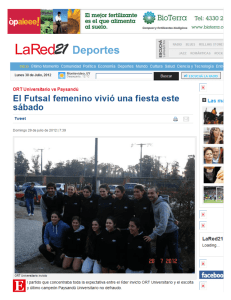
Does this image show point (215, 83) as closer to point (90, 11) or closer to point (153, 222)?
point (90, 11)

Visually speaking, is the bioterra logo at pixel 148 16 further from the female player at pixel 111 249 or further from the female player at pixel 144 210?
the female player at pixel 111 249

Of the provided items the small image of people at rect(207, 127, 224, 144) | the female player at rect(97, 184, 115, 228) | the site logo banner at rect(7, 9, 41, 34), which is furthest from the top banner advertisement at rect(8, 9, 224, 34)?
the female player at rect(97, 184, 115, 228)

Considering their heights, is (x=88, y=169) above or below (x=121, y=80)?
below

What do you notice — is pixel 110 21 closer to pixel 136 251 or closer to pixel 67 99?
pixel 67 99

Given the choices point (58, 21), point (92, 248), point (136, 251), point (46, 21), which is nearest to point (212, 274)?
point (136, 251)

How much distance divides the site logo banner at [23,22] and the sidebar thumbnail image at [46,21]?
6cm

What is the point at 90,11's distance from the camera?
3.49 metres

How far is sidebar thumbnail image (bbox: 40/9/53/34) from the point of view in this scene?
3.48m

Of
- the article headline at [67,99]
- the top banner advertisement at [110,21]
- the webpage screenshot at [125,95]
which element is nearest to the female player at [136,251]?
the webpage screenshot at [125,95]

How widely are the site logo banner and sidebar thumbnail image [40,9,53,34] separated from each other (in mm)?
62

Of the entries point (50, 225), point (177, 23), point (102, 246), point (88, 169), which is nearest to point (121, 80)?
point (177, 23)

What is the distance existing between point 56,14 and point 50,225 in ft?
12.4

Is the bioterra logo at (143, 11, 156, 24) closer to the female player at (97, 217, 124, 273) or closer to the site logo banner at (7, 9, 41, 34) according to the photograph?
the site logo banner at (7, 9, 41, 34)

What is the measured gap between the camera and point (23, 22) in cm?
352
